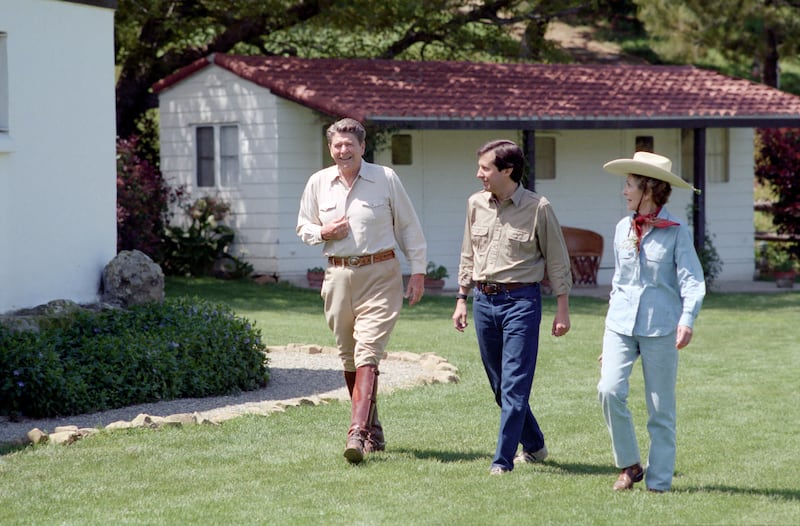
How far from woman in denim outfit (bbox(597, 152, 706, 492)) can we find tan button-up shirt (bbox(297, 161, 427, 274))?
1.44 metres

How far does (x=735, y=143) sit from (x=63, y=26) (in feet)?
50.8

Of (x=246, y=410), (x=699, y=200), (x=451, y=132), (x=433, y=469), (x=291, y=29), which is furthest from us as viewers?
(x=291, y=29)

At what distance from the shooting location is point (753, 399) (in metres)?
9.38

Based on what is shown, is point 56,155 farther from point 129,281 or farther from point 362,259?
point 362,259

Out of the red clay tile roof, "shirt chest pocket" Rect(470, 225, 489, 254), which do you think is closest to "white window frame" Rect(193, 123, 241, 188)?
the red clay tile roof

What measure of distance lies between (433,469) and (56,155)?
4742 millimetres

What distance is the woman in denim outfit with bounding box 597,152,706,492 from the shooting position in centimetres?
611

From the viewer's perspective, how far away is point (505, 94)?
20.7 meters

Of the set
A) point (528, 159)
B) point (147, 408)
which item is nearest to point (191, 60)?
point (528, 159)

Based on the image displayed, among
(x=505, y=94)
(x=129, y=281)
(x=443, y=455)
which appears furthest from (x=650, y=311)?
(x=505, y=94)

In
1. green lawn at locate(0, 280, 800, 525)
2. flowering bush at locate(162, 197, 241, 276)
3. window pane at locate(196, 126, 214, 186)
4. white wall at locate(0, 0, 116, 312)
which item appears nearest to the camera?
green lawn at locate(0, 280, 800, 525)

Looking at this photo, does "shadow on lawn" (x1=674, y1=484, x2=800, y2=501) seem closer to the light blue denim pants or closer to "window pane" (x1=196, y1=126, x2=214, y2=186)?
the light blue denim pants

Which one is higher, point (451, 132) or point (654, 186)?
point (451, 132)

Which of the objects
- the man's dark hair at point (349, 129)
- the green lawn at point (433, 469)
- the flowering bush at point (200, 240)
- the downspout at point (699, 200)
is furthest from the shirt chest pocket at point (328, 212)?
the downspout at point (699, 200)
